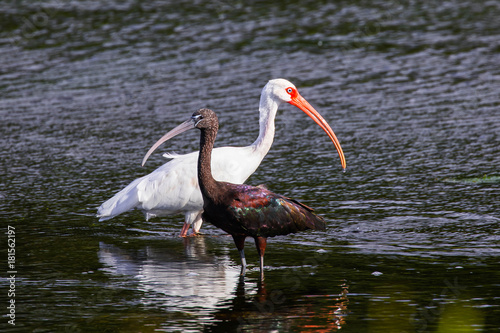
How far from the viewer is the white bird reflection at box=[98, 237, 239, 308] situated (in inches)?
262

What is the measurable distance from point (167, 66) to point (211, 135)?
929cm

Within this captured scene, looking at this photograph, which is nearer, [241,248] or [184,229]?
[241,248]

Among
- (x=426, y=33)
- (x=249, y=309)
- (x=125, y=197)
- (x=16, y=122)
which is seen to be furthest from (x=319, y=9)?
(x=249, y=309)

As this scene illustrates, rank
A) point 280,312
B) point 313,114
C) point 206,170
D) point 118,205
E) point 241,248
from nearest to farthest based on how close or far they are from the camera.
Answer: point 280,312 < point 206,170 < point 241,248 < point 118,205 < point 313,114

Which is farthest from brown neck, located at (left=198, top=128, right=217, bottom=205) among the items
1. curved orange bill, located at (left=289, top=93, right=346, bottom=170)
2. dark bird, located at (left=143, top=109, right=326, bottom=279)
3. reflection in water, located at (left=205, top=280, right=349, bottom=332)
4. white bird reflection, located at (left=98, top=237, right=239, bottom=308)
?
curved orange bill, located at (left=289, top=93, right=346, bottom=170)

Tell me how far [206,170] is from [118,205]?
173 centimetres

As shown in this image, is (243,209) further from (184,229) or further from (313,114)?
(313,114)

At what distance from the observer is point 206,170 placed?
7.34 meters

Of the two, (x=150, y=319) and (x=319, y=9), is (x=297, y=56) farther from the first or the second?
(x=150, y=319)

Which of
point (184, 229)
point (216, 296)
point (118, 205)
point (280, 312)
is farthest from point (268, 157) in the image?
point (280, 312)

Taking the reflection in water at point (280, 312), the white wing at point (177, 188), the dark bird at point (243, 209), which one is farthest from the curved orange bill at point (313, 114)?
the reflection in water at point (280, 312)

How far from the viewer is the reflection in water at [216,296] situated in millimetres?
6129

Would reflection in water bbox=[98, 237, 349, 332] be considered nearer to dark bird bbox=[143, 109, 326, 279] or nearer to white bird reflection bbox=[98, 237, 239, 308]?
white bird reflection bbox=[98, 237, 239, 308]

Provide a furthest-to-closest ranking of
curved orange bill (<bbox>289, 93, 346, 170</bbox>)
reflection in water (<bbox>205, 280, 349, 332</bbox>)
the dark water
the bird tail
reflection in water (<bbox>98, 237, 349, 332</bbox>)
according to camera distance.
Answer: curved orange bill (<bbox>289, 93, 346, 170</bbox>), the bird tail, the dark water, reflection in water (<bbox>98, 237, 349, 332</bbox>), reflection in water (<bbox>205, 280, 349, 332</bbox>)
